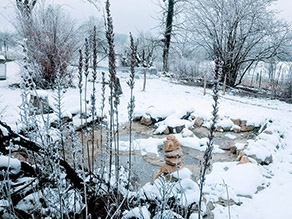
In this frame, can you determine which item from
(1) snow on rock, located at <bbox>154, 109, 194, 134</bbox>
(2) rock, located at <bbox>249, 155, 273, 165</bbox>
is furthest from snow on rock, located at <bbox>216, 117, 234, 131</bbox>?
(2) rock, located at <bbox>249, 155, 273, 165</bbox>

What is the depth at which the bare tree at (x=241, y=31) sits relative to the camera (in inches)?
468

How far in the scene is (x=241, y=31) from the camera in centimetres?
1204

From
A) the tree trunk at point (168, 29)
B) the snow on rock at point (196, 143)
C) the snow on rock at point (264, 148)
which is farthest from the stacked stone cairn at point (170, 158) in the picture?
the tree trunk at point (168, 29)

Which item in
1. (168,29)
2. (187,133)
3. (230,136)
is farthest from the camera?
(168,29)

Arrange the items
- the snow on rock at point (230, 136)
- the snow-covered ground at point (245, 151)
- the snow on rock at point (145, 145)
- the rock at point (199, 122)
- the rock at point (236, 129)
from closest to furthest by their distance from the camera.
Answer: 1. the snow-covered ground at point (245, 151)
2. the snow on rock at point (145, 145)
3. the snow on rock at point (230, 136)
4. the rock at point (236, 129)
5. the rock at point (199, 122)

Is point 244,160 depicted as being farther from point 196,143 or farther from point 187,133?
point 187,133

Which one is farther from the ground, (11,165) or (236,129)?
(11,165)

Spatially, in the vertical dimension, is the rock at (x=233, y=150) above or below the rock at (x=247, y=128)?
below

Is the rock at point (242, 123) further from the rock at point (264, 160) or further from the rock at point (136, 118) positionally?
the rock at point (136, 118)

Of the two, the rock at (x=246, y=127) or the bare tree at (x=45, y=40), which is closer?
the rock at (x=246, y=127)

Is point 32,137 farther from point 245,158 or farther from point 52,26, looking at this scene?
point 52,26

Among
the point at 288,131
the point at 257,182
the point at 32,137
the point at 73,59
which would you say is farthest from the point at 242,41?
the point at 32,137

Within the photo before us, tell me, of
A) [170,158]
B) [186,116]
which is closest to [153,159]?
[170,158]

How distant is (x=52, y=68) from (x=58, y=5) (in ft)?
9.40
